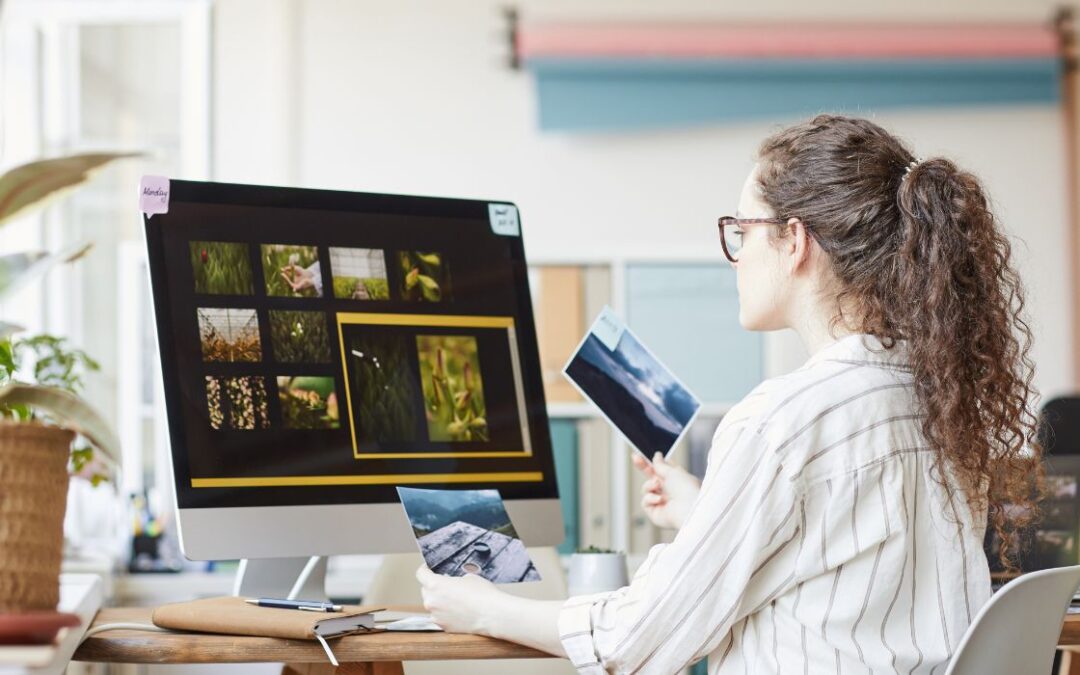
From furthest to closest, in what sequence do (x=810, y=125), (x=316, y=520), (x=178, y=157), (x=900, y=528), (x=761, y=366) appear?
1. (x=178, y=157)
2. (x=761, y=366)
3. (x=316, y=520)
4. (x=810, y=125)
5. (x=900, y=528)

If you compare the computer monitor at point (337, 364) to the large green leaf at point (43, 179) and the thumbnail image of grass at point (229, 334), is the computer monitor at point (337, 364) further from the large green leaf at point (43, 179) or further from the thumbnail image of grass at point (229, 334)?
the large green leaf at point (43, 179)

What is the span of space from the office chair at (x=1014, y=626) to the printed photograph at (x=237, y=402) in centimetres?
88

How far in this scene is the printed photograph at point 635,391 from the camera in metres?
1.68

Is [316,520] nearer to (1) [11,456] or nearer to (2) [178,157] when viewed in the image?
(1) [11,456]

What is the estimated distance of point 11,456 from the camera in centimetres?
111

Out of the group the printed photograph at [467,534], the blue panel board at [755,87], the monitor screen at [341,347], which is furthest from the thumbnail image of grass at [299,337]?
the blue panel board at [755,87]

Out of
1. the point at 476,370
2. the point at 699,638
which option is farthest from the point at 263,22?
the point at 699,638

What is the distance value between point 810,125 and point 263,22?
279cm

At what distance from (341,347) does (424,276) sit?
161 millimetres

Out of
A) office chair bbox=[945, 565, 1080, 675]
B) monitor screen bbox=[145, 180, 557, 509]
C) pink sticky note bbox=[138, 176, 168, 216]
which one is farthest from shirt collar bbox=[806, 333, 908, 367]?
pink sticky note bbox=[138, 176, 168, 216]

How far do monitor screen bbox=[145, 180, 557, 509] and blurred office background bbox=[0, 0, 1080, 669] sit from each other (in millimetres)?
1927

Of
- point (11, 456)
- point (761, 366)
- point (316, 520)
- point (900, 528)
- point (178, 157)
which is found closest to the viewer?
point (11, 456)

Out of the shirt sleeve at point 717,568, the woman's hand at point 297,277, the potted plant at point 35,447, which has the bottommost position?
the shirt sleeve at point 717,568

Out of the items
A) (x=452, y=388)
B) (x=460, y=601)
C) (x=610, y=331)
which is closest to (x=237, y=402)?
(x=452, y=388)
